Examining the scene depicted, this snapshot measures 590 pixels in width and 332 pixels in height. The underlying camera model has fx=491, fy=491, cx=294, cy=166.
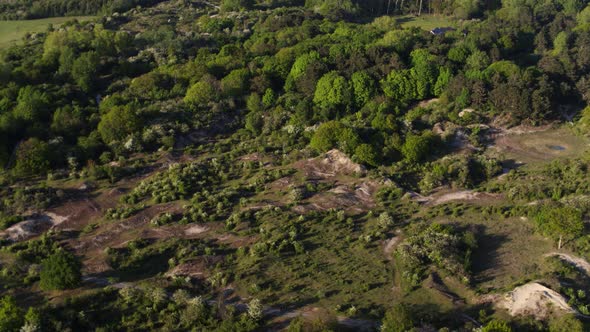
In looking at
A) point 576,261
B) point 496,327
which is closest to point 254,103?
point 576,261

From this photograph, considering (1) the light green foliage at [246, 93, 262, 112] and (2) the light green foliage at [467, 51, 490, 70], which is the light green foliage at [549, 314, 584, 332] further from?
(2) the light green foliage at [467, 51, 490, 70]

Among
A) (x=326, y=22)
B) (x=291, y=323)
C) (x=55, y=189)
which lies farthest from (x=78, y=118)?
(x=326, y=22)

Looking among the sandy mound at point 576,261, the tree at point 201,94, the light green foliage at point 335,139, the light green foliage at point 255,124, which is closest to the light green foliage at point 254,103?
the light green foliage at point 255,124

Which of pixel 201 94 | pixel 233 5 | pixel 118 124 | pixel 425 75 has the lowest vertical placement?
pixel 118 124

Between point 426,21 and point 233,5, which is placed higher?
point 233,5

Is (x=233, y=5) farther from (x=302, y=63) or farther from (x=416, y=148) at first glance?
(x=416, y=148)

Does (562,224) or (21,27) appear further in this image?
(21,27)
